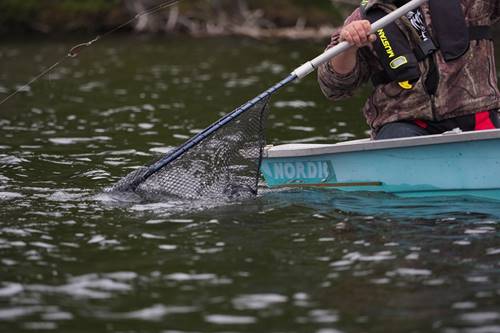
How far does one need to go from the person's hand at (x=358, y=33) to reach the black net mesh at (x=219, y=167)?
0.91 meters

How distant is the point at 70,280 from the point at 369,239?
1989mm

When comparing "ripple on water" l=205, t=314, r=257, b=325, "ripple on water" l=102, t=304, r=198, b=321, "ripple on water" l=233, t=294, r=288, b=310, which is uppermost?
"ripple on water" l=102, t=304, r=198, b=321

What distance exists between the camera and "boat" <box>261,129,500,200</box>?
22.9ft

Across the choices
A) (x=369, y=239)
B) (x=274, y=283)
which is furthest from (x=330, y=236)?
(x=274, y=283)

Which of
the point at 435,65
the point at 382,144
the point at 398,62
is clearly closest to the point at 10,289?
the point at 382,144

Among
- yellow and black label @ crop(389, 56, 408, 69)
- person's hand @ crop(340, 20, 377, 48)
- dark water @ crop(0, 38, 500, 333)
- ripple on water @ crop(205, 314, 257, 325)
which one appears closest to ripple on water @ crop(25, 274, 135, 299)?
dark water @ crop(0, 38, 500, 333)

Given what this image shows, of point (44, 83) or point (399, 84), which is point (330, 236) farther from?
point (44, 83)

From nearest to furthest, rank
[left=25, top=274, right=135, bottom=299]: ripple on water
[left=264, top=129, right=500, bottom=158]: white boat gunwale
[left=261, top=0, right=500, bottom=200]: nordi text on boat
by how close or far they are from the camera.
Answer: [left=25, top=274, right=135, bottom=299]: ripple on water
[left=264, top=129, right=500, bottom=158]: white boat gunwale
[left=261, top=0, right=500, bottom=200]: nordi text on boat

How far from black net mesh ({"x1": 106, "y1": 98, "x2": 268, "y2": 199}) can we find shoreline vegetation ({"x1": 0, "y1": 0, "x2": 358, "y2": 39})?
49.7 ft

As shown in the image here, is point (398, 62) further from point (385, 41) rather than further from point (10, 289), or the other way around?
point (10, 289)

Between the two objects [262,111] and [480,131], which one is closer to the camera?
[480,131]

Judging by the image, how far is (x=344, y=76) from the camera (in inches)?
292

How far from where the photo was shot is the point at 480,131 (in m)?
6.77

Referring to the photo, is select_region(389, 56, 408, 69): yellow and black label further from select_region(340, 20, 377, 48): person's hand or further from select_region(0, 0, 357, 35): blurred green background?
select_region(0, 0, 357, 35): blurred green background
